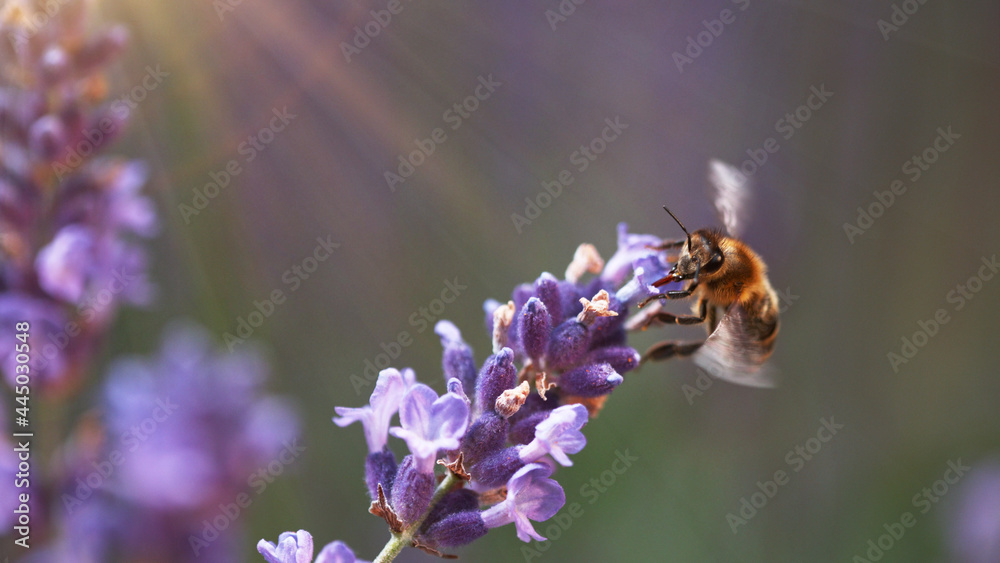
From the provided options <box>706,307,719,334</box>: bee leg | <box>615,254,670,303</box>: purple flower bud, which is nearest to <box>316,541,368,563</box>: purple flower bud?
<box>615,254,670,303</box>: purple flower bud

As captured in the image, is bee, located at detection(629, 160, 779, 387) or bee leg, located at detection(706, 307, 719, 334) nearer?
bee, located at detection(629, 160, 779, 387)

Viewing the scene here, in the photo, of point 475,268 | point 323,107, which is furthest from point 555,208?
point 323,107

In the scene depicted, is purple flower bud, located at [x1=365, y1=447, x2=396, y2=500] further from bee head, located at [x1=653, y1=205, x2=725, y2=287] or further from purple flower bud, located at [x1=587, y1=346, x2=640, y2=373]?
bee head, located at [x1=653, y1=205, x2=725, y2=287]

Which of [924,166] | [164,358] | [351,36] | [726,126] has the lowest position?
[164,358]

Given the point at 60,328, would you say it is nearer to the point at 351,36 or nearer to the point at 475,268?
the point at 475,268

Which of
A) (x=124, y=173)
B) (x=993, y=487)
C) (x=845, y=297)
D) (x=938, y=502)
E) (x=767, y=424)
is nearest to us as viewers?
(x=124, y=173)

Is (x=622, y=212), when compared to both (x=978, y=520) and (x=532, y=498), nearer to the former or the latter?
(x=978, y=520)

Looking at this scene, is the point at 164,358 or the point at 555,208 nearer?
the point at 164,358

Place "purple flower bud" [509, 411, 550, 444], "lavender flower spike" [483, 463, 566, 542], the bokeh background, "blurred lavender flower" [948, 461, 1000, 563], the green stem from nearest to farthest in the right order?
1. the green stem
2. "lavender flower spike" [483, 463, 566, 542]
3. "purple flower bud" [509, 411, 550, 444]
4. "blurred lavender flower" [948, 461, 1000, 563]
5. the bokeh background
